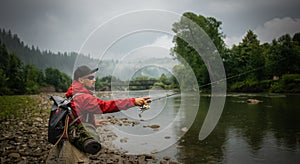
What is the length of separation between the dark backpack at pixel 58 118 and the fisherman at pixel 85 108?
8cm

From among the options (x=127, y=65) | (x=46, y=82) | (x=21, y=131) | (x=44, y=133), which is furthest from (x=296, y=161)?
(x=46, y=82)

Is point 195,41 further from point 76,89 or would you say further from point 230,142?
point 76,89

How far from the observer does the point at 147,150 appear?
7.28 metres

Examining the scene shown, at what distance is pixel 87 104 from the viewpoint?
330cm

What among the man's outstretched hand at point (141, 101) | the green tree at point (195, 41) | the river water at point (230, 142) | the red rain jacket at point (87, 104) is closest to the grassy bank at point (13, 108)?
the river water at point (230, 142)

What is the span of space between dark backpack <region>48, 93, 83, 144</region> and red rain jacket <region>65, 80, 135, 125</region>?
0.09 m

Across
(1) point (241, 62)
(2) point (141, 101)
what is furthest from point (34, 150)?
(1) point (241, 62)

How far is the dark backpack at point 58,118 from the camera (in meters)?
3.29

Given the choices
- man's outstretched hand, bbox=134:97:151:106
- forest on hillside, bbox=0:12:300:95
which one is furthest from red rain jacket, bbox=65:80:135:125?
forest on hillside, bbox=0:12:300:95

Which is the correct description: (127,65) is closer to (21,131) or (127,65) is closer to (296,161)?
(21,131)

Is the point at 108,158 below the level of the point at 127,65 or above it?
below

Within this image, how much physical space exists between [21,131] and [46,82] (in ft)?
259

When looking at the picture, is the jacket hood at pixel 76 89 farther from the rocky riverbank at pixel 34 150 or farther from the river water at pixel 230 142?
the river water at pixel 230 142

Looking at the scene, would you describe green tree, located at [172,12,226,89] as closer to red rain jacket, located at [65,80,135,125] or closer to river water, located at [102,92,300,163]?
river water, located at [102,92,300,163]
